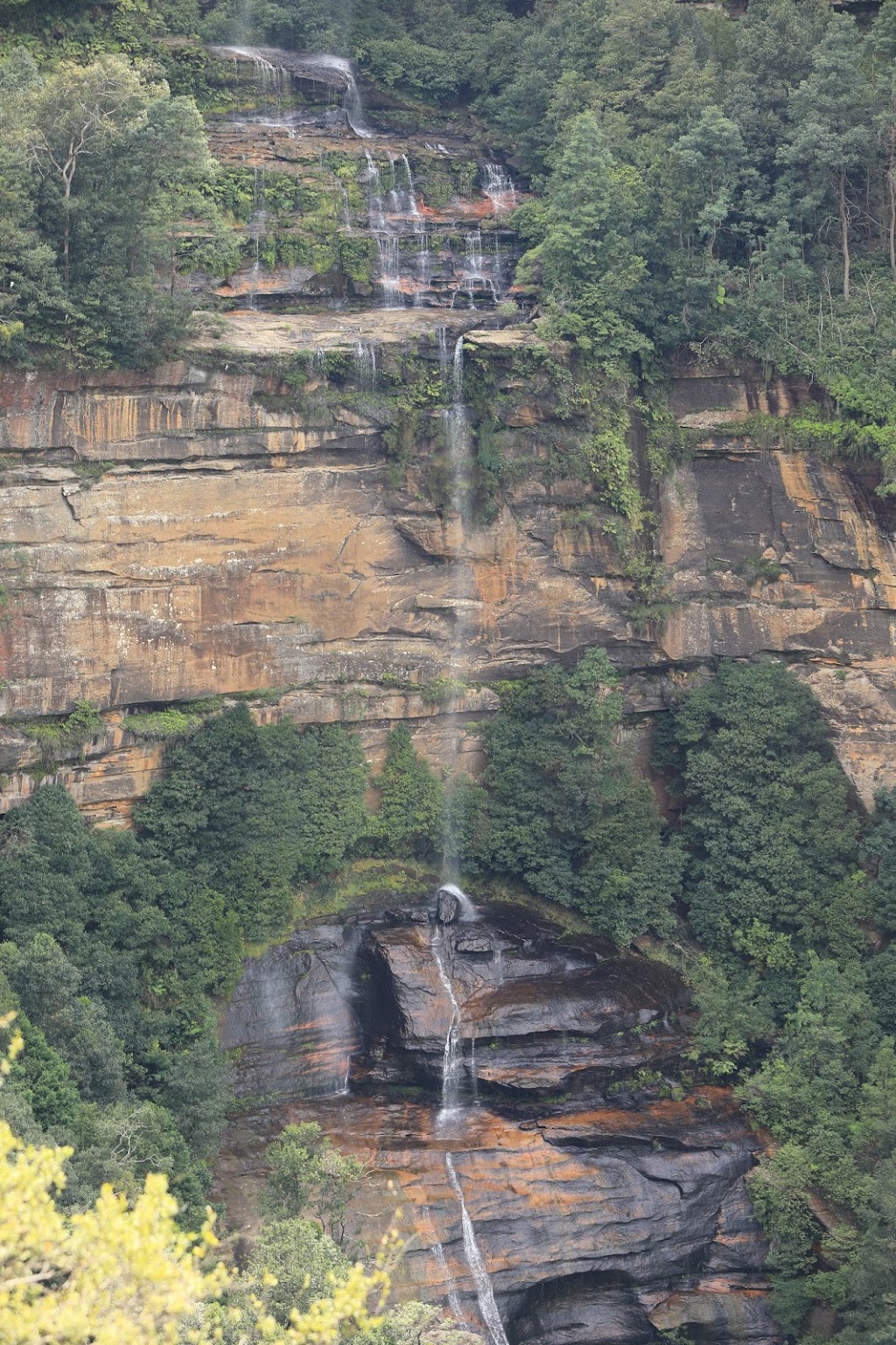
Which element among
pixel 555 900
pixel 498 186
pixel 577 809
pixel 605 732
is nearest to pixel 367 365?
pixel 605 732

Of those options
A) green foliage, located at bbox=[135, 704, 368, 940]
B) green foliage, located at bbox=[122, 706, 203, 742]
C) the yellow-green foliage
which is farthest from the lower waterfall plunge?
the yellow-green foliage

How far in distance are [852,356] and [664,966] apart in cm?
1000

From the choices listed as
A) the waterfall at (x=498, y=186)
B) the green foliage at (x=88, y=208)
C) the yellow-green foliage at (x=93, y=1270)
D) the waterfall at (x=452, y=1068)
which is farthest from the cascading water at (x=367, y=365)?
the yellow-green foliage at (x=93, y=1270)

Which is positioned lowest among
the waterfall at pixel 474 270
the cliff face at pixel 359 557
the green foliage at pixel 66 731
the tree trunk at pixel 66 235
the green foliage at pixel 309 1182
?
the green foliage at pixel 309 1182

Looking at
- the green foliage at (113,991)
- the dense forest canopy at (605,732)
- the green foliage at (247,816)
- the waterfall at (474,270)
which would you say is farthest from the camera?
the waterfall at (474,270)

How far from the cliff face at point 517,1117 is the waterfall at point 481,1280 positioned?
4 cm

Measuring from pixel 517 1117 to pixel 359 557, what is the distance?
8760 mm

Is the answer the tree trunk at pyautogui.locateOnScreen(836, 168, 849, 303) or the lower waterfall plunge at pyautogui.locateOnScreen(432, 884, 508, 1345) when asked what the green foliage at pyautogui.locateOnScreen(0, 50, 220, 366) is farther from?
the tree trunk at pyautogui.locateOnScreen(836, 168, 849, 303)

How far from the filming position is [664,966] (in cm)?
2434

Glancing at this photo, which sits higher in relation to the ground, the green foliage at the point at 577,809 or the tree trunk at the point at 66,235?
the tree trunk at the point at 66,235

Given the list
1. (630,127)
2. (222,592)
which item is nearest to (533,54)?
(630,127)

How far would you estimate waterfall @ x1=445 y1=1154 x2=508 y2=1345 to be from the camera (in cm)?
1938

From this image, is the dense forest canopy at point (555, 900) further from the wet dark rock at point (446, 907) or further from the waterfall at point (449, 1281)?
the waterfall at point (449, 1281)

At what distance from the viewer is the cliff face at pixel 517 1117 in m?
20.0
